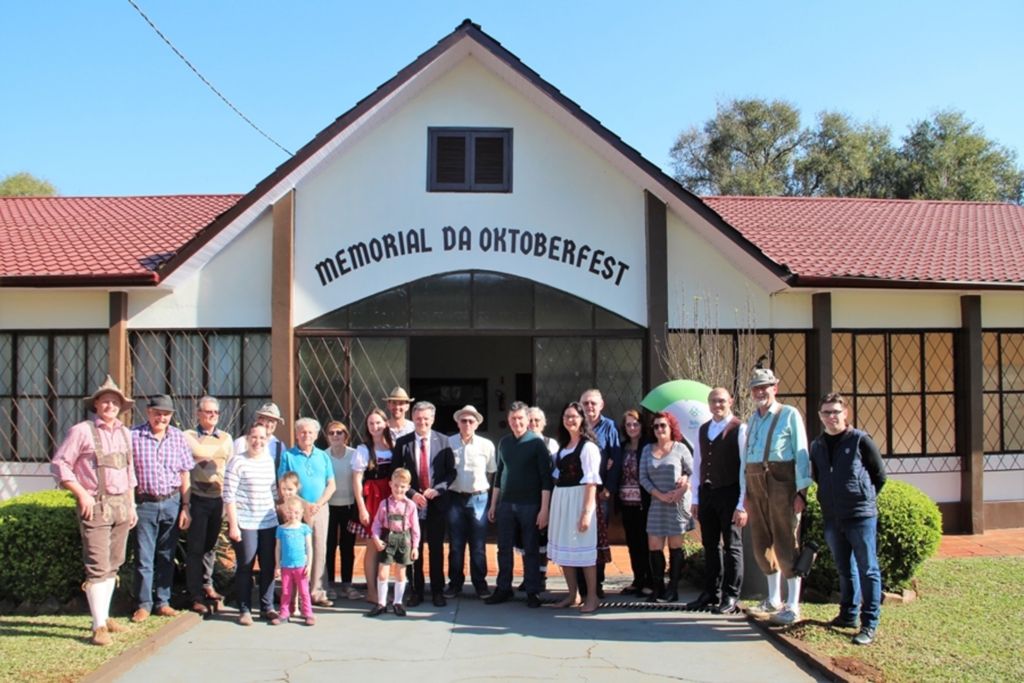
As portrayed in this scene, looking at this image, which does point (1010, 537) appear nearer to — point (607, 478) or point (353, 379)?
point (607, 478)

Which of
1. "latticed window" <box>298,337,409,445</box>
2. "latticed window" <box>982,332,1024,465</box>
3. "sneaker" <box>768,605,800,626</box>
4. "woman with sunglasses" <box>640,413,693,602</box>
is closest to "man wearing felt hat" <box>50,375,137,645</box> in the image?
"latticed window" <box>298,337,409,445</box>

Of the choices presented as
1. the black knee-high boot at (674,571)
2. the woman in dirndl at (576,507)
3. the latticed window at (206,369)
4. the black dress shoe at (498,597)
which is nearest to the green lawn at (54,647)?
the black dress shoe at (498,597)

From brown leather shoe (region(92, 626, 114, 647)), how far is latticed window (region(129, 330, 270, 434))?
4211 mm

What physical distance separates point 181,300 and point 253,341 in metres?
0.95

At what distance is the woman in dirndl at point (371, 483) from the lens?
23.6 ft

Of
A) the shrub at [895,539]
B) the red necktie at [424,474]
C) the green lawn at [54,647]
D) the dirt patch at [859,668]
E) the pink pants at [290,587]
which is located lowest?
the green lawn at [54,647]

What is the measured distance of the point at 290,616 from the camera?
6.93m

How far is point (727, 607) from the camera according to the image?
6.92 meters

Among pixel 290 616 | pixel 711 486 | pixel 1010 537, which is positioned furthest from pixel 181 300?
pixel 1010 537

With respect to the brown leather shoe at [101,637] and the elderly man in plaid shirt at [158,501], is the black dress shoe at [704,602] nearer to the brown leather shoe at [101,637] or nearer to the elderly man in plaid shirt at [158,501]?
the elderly man in plaid shirt at [158,501]

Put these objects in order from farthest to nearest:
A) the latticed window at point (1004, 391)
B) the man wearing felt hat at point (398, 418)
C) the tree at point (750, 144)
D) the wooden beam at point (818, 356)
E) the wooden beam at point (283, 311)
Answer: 1. the tree at point (750, 144)
2. the latticed window at point (1004, 391)
3. the wooden beam at point (818, 356)
4. the wooden beam at point (283, 311)
5. the man wearing felt hat at point (398, 418)

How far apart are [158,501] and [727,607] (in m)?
4.45

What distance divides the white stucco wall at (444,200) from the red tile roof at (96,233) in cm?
160

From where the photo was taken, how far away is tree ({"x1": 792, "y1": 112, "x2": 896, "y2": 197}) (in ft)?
114
